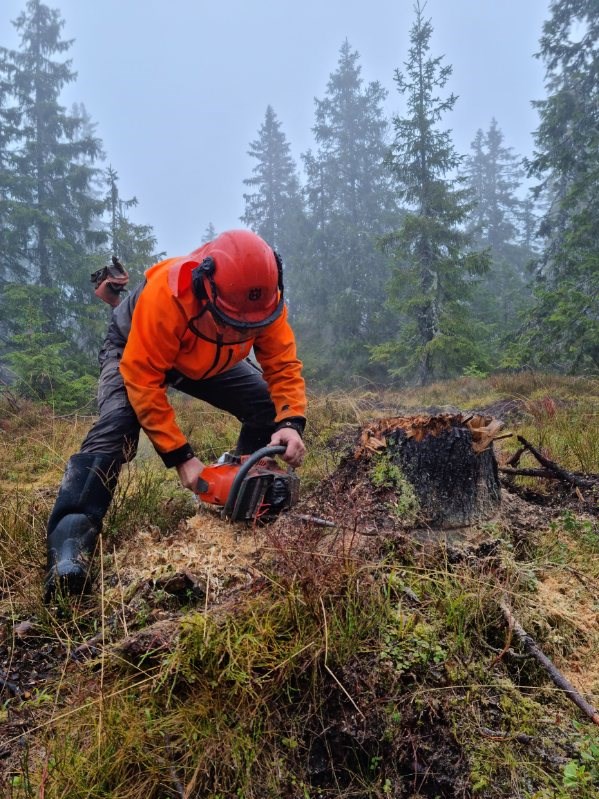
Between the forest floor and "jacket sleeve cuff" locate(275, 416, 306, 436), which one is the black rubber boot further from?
"jacket sleeve cuff" locate(275, 416, 306, 436)

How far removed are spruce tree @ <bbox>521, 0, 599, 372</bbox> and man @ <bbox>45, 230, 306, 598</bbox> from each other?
7683 mm

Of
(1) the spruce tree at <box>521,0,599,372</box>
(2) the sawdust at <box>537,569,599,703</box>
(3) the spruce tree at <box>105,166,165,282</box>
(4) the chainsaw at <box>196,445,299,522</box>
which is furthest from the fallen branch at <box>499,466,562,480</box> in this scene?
(3) the spruce tree at <box>105,166,165,282</box>

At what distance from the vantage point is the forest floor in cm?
146

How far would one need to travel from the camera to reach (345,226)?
926 inches

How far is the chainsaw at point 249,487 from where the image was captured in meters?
2.59

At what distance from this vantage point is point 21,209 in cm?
1561

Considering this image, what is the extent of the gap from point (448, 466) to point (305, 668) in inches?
60.1

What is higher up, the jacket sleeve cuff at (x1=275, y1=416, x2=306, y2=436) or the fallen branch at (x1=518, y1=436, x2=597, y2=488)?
the jacket sleeve cuff at (x1=275, y1=416, x2=306, y2=436)

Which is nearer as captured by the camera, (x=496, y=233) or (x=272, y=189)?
(x=496, y=233)

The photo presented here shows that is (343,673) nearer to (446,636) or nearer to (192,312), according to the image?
(446,636)

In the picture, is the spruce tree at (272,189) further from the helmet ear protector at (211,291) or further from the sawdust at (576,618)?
the sawdust at (576,618)

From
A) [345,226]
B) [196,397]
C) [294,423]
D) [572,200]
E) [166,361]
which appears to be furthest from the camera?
[345,226]

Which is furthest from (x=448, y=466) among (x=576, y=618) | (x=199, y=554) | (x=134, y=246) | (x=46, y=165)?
(x=46, y=165)

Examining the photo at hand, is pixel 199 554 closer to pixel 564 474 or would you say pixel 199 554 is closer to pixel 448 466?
pixel 448 466
